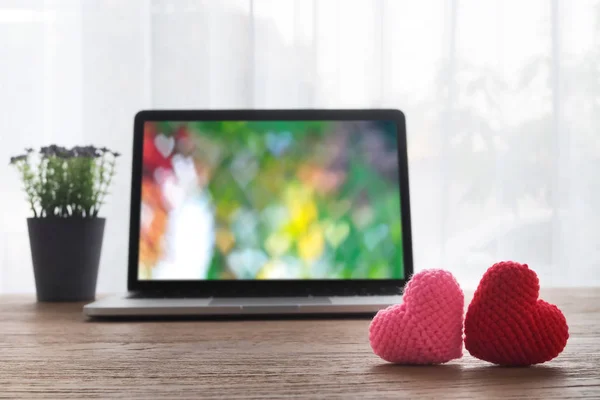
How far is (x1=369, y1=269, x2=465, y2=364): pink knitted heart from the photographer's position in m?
0.52

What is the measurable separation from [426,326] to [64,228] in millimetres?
750

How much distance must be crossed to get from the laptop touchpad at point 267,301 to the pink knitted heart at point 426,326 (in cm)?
38

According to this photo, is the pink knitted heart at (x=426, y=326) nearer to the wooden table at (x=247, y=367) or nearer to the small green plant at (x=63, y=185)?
the wooden table at (x=247, y=367)

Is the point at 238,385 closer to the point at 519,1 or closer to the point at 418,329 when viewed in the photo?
the point at 418,329

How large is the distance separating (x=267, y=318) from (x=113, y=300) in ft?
0.75

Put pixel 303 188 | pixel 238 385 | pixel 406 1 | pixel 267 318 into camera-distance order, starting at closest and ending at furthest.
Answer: pixel 238 385 < pixel 267 318 < pixel 303 188 < pixel 406 1

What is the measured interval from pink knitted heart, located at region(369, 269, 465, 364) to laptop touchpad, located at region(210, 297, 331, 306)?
1.24ft

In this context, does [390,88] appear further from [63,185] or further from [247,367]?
[247,367]

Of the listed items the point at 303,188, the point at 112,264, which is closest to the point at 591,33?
the point at 303,188

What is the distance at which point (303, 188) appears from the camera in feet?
3.65

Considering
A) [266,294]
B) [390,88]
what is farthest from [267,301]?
[390,88]

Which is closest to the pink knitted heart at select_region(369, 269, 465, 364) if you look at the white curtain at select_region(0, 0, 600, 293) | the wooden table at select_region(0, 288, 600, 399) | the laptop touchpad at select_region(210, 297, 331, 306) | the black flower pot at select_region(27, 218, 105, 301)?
the wooden table at select_region(0, 288, 600, 399)

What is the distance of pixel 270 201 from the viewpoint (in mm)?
1112

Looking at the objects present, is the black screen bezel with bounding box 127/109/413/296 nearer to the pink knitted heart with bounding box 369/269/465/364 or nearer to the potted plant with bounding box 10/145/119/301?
the potted plant with bounding box 10/145/119/301
